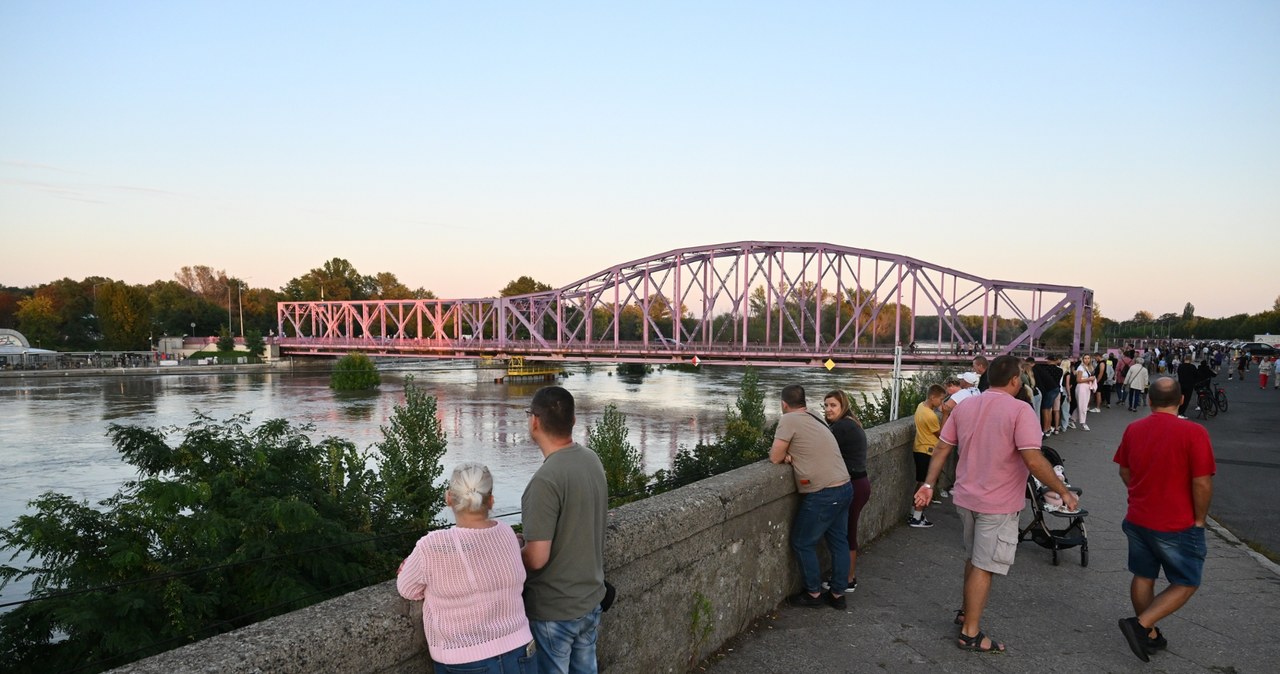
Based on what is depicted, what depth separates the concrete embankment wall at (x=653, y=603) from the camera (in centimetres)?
245

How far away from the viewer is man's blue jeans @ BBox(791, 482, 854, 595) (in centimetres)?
523

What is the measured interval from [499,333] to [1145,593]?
287 ft

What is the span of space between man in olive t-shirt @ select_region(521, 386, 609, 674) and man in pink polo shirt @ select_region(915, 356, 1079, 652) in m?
2.80

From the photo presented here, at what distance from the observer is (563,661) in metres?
3.08

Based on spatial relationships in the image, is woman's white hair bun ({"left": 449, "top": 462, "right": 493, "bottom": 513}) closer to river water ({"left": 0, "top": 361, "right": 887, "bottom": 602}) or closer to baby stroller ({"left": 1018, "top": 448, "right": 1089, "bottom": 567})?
baby stroller ({"left": 1018, "top": 448, "right": 1089, "bottom": 567})

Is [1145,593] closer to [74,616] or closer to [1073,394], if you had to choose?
[74,616]

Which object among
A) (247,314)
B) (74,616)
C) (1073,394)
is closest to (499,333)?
(247,314)

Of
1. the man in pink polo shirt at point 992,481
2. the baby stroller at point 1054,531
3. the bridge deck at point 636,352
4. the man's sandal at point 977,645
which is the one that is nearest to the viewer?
the man in pink polo shirt at point 992,481

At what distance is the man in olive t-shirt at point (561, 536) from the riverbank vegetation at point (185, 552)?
46.6 inches

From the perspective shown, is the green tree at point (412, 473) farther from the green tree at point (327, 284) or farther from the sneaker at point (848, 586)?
the green tree at point (327, 284)

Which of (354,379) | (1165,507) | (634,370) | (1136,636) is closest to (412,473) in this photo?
(1136,636)

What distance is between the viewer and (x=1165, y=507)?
4.44 m

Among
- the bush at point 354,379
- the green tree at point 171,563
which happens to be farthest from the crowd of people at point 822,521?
the bush at point 354,379

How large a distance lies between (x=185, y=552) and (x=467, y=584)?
16.6 ft
